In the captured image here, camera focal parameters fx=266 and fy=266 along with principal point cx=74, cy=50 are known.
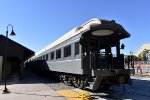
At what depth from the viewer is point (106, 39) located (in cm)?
1513

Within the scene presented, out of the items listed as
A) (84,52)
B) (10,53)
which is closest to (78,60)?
(84,52)

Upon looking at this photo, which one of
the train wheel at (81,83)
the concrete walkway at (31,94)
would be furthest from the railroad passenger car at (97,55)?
the concrete walkway at (31,94)

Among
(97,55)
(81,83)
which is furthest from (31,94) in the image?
(97,55)

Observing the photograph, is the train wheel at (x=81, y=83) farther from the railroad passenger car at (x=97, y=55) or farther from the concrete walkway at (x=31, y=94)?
the concrete walkway at (x=31, y=94)

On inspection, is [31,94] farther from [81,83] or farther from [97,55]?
[97,55]

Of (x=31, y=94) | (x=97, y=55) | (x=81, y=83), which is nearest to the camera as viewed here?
(x=97, y=55)

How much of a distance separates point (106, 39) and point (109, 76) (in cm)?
262

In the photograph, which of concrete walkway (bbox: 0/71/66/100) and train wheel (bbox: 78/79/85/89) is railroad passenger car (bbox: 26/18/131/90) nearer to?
train wheel (bbox: 78/79/85/89)

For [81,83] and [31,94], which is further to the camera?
[81,83]

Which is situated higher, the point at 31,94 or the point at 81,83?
the point at 81,83

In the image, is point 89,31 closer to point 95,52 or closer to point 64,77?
point 95,52

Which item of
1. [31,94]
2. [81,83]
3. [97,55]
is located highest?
[97,55]

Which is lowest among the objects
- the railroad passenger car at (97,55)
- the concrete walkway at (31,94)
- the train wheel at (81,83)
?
the concrete walkway at (31,94)

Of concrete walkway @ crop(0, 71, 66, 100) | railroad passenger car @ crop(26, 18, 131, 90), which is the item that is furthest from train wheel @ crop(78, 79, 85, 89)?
concrete walkway @ crop(0, 71, 66, 100)
